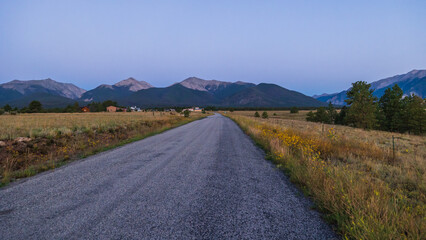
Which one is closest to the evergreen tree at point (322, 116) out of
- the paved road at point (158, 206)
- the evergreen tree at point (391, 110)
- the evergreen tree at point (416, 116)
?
the evergreen tree at point (391, 110)

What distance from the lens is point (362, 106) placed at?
106 feet

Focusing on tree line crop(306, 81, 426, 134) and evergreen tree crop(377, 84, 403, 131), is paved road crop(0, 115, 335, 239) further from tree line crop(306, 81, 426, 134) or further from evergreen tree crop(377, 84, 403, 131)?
evergreen tree crop(377, 84, 403, 131)

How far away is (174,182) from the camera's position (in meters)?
4.61

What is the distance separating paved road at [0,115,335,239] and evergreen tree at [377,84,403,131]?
4502 cm

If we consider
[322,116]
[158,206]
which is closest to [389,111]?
[322,116]

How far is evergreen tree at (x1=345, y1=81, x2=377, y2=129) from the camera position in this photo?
3159 centimetres

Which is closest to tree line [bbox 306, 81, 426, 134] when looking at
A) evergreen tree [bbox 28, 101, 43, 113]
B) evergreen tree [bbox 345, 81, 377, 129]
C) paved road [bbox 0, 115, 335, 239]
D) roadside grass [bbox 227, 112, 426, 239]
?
evergreen tree [bbox 345, 81, 377, 129]

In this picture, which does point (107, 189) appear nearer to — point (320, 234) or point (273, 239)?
point (273, 239)

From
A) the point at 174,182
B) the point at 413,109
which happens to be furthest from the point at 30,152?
the point at 413,109

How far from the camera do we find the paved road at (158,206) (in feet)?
8.70

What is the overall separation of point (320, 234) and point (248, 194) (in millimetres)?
1546

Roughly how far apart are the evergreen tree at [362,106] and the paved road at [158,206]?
36.5m

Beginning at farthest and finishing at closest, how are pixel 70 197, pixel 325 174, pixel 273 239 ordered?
pixel 325 174, pixel 70 197, pixel 273 239

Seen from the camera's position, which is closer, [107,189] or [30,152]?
[107,189]
